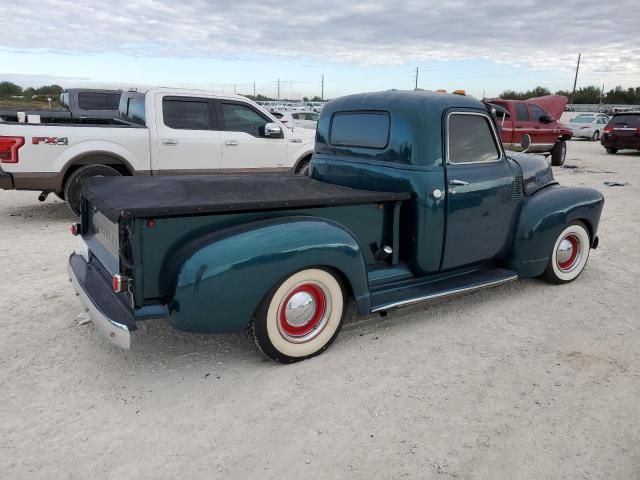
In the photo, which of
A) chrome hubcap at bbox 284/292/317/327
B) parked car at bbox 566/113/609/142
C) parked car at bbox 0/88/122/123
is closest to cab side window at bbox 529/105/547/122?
parked car at bbox 0/88/122/123

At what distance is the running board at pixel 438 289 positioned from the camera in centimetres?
388

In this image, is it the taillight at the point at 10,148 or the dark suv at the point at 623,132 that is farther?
the dark suv at the point at 623,132

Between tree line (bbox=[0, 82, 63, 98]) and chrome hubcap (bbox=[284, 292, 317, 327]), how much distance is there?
5632 centimetres

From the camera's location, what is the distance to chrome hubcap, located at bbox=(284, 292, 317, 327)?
137 inches

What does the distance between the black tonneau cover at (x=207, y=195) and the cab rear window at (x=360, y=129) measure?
0.47 m

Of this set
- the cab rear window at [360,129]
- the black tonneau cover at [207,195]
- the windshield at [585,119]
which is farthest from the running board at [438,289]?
the windshield at [585,119]

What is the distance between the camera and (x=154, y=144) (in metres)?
7.59

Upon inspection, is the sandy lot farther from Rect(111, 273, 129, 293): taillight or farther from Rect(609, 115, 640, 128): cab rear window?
Rect(609, 115, 640, 128): cab rear window

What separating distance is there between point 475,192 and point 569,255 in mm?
1645

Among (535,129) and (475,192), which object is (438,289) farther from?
(535,129)

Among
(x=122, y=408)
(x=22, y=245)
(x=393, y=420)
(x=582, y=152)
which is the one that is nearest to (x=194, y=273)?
(x=122, y=408)

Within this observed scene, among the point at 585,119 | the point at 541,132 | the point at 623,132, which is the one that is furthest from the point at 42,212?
the point at 585,119

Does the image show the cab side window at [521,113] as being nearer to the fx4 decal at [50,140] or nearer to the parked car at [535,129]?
the parked car at [535,129]

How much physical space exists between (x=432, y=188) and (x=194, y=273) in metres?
1.99
